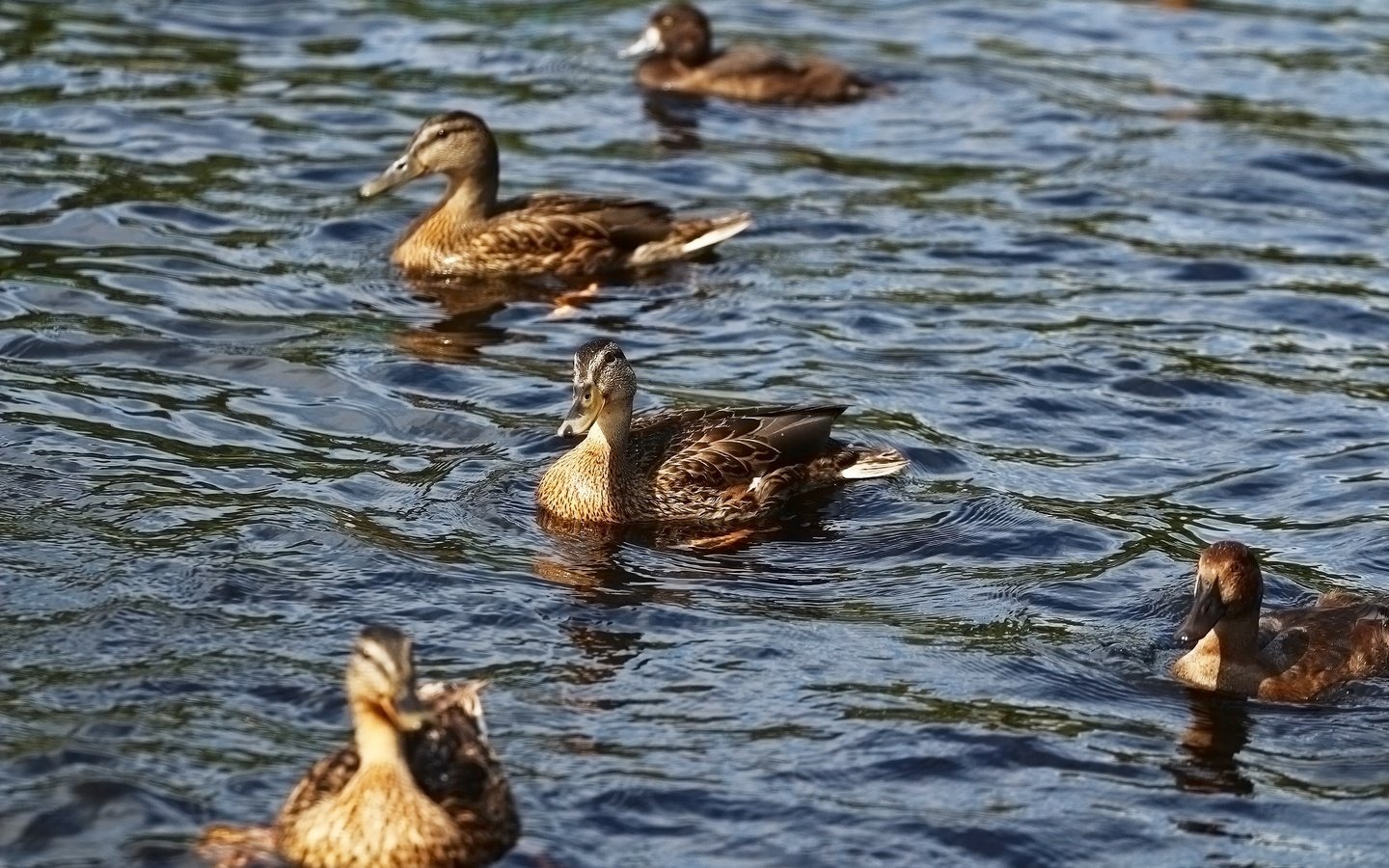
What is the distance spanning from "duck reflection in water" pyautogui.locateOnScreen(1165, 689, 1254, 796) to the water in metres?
0.03

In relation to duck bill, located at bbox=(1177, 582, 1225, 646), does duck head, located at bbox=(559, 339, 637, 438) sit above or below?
above

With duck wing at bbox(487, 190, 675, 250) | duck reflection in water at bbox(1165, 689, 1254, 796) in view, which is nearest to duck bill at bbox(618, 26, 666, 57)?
duck wing at bbox(487, 190, 675, 250)

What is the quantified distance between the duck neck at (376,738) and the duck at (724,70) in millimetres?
13541

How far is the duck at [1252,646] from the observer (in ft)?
34.3

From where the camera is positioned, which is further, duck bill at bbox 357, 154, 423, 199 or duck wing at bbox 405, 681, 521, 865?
duck bill at bbox 357, 154, 423, 199

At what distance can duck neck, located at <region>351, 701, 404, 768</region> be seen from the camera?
806cm

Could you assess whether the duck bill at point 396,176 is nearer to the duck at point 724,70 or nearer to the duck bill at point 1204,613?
the duck at point 724,70

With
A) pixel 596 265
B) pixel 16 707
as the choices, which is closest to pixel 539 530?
pixel 16 707

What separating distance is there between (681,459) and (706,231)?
4.44 metres

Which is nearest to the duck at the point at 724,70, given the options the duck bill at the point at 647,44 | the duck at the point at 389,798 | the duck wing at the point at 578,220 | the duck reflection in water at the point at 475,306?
the duck bill at the point at 647,44

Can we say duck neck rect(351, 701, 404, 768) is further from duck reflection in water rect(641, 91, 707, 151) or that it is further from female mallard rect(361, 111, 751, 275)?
duck reflection in water rect(641, 91, 707, 151)

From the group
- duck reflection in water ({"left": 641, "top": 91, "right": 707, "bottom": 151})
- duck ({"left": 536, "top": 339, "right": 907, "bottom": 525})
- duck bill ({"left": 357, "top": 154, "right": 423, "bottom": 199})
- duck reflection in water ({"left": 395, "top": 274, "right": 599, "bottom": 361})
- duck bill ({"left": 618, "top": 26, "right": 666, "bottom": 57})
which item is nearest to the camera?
duck ({"left": 536, "top": 339, "right": 907, "bottom": 525})

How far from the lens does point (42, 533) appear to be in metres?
11.1

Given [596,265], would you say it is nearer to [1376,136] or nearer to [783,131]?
[783,131]
